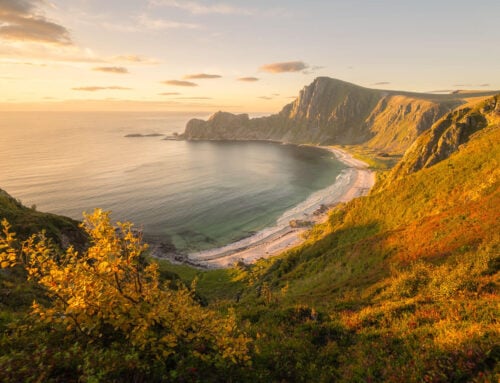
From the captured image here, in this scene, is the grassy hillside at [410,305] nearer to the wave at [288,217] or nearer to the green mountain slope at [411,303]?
the green mountain slope at [411,303]

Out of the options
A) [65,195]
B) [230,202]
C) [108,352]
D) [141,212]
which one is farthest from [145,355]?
[65,195]

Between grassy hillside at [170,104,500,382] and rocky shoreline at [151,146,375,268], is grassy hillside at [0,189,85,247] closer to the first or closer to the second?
grassy hillside at [170,104,500,382]

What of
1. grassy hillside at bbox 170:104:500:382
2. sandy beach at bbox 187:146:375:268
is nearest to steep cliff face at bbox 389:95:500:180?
grassy hillside at bbox 170:104:500:382

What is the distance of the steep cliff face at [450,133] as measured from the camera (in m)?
58.8

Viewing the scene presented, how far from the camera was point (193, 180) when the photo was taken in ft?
463

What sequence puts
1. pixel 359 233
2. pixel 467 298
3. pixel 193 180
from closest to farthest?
1. pixel 467 298
2. pixel 359 233
3. pixel 193 180

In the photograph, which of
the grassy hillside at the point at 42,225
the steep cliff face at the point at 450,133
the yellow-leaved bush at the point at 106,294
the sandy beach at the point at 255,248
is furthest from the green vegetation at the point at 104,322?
the steep cliff face at the point at 450,133

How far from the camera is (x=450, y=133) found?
61.6 m

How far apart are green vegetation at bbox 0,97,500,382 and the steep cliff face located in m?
31.9

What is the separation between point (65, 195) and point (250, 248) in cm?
8303

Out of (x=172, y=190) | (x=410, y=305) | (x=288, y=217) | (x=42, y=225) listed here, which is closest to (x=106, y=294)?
(x=410, y=305)

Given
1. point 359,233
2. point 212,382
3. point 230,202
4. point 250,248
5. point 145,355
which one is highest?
point 145,355

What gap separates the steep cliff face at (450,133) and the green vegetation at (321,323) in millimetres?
31862

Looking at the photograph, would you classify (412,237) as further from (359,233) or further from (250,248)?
(250,248)
